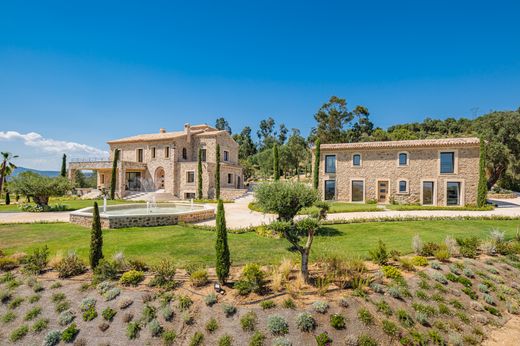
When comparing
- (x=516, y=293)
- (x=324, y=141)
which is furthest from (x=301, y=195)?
(x=324, y=141)

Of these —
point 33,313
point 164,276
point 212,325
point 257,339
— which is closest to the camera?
point 257,339

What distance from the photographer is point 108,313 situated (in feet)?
20.4

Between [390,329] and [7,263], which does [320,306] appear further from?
[7,263]

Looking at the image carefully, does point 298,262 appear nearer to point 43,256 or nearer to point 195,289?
point 195,289

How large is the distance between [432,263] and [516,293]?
256 cm

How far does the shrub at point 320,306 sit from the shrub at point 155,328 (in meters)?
3.62

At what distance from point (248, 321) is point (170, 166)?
28367mm

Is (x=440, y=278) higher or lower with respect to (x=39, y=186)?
lower

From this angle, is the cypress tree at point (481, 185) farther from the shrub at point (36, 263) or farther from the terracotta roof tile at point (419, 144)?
the shrub at point (36, 263)

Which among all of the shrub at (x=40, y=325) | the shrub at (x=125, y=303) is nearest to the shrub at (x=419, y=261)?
the shrub at (x=125, y=303)

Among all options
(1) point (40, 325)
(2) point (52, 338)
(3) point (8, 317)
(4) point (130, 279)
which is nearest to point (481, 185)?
(4) point (130, 279)

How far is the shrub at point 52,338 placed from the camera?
19.0 ft

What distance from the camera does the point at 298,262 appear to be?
829 centimetres

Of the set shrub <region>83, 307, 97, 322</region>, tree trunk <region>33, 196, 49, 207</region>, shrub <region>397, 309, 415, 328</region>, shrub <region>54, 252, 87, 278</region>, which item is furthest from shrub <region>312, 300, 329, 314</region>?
tree trunk <region>33, 196, 49, 207</region>
